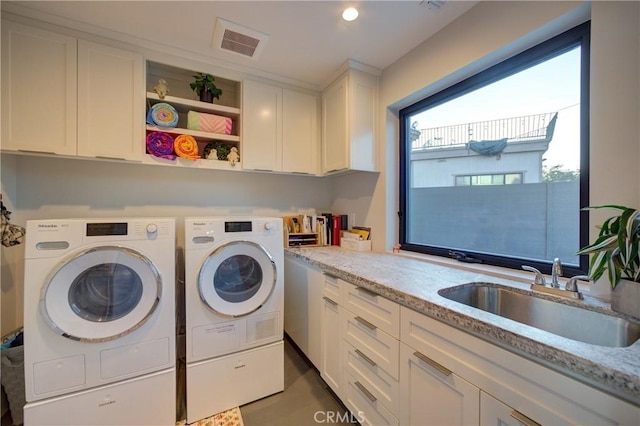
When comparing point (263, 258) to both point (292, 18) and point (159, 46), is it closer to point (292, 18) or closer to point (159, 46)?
point (292, 18)

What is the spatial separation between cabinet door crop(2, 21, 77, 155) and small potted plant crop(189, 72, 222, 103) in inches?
29.4

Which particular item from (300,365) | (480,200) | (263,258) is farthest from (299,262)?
(480,200)

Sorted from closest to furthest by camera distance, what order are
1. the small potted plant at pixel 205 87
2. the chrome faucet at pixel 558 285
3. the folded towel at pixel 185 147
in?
the chrome faucet at pixel 558 285 → the folded towel at pixel 185 147 → the small potted plant at pixel 205 87

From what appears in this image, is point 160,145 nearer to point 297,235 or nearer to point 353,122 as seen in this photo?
point 297,235

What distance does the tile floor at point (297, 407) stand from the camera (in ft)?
5.04

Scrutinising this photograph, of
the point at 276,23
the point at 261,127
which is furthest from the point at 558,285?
the point at 261,127

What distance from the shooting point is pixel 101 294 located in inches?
55.6

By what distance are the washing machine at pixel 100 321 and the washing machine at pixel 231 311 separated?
12cm

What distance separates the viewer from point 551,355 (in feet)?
2.21

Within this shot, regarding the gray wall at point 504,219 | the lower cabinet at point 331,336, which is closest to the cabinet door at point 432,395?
the lower cabinet at point 331,336

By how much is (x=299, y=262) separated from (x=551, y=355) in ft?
5.51

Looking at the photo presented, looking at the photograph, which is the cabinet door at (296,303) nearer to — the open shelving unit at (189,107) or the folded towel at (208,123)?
the open shelving unit at (189,107)

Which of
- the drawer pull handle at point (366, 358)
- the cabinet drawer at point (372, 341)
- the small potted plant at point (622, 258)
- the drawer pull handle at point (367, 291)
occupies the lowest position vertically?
the drawer pull handle at point (366, 358)

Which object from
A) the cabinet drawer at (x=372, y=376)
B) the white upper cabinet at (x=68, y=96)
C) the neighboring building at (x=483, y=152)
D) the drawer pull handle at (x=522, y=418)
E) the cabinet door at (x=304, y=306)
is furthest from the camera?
the cabinet door at (x=304, y=306)
